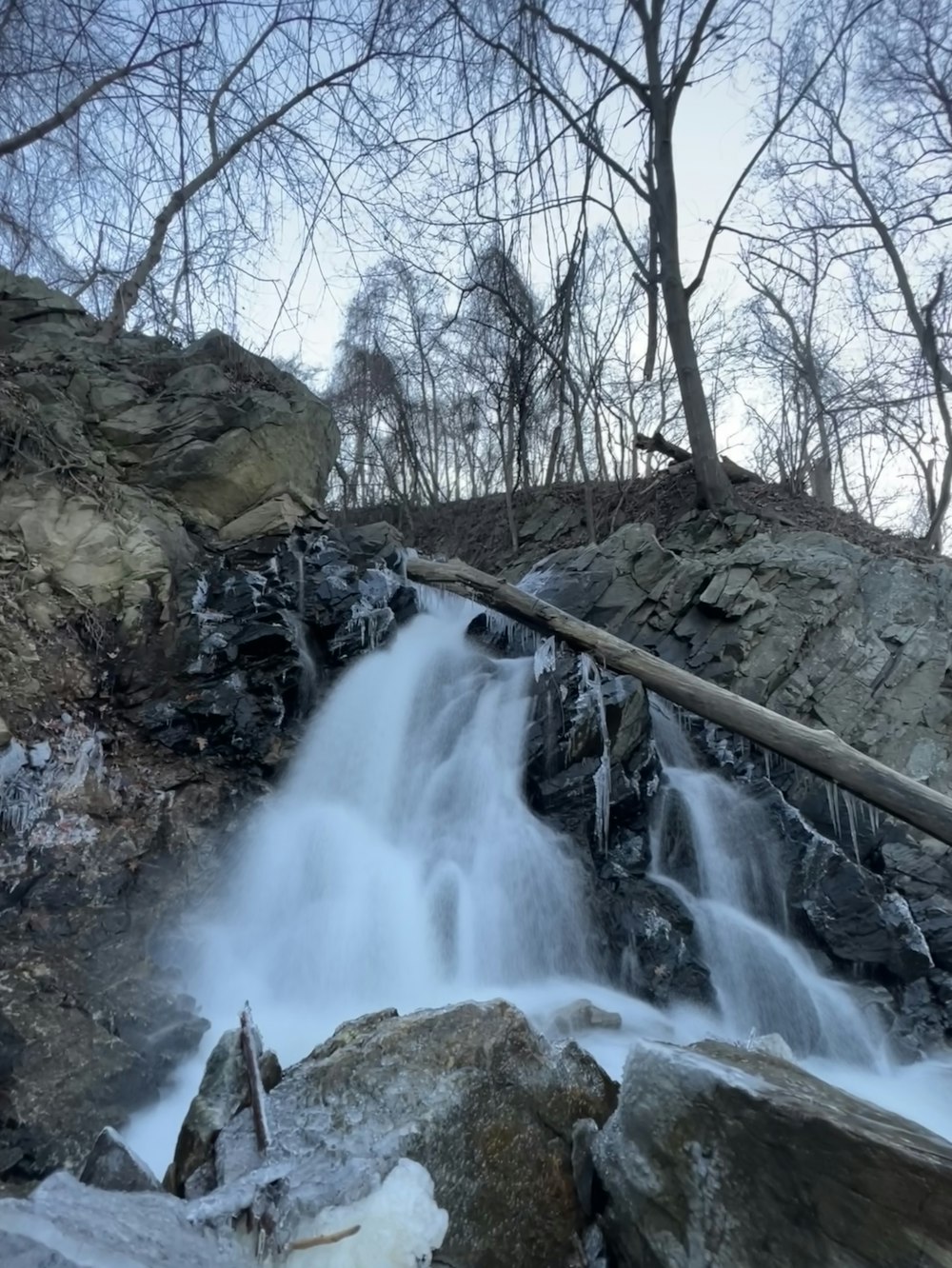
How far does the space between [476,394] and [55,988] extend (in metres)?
15.4

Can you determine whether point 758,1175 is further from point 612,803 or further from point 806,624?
point 806,624

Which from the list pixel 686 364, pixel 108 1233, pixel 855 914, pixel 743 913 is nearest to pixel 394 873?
pixel 743 913

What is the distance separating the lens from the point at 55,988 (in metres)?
4.14

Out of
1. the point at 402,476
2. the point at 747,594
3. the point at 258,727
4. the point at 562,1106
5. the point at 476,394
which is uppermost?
the point at 476,394

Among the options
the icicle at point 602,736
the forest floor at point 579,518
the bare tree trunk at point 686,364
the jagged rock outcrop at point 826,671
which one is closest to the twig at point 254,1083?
the jagged rock outcrop at point 826,671

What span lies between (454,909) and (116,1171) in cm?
308

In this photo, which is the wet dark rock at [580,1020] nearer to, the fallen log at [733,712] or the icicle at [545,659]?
the fallen log at [733,712]

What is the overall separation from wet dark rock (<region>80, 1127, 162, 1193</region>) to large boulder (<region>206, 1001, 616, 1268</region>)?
0.75 ft

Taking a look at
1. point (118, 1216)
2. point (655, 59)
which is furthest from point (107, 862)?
point (655, 59)

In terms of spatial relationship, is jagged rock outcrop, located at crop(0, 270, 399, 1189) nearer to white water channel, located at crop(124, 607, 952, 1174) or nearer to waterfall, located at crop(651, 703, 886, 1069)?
white water channel, located at crop(124, 607, 952, 1174)

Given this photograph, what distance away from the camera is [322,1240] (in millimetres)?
2098

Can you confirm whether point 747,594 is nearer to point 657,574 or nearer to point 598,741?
point 657,574

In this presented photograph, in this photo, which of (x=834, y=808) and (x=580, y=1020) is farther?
(x=834, y=808)

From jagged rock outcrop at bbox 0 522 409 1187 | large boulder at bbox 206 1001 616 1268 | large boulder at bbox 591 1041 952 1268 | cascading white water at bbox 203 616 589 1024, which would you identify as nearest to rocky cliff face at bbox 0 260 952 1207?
jagged rock outcrop at bbox 0 522 409 1187
